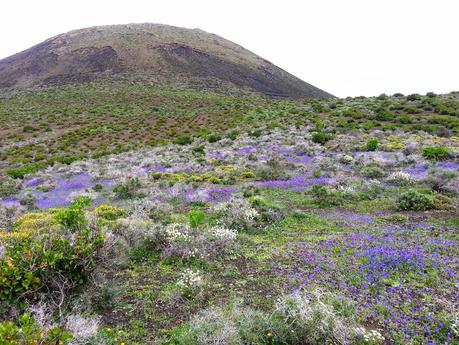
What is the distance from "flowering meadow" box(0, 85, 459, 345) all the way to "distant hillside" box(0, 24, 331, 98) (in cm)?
5944

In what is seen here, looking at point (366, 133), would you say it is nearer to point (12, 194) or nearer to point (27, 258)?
point (12, 194)

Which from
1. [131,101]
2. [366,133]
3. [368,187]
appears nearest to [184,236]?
[368,187]

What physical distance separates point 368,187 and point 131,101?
47.9m

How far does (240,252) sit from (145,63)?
80.9 m

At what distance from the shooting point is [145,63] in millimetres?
80812

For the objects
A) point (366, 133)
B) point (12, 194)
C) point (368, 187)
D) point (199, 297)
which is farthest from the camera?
point (366, 133)

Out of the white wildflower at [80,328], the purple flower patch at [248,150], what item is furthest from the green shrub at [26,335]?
the purple flower patch at [248,150]

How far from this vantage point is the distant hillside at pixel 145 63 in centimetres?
7562

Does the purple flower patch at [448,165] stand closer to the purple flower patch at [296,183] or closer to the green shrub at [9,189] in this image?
the purple flower patch at [296,183]

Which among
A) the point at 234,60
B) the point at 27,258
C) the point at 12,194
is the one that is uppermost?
the point at 234,60

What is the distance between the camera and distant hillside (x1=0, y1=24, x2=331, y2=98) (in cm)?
7562

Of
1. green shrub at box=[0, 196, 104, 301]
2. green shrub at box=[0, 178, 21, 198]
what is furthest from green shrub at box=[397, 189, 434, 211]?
green shrub at box=[0, 178, 21, 198]

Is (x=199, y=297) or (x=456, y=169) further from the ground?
(x=456, y=169)

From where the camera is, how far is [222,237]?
8039 millimetres
